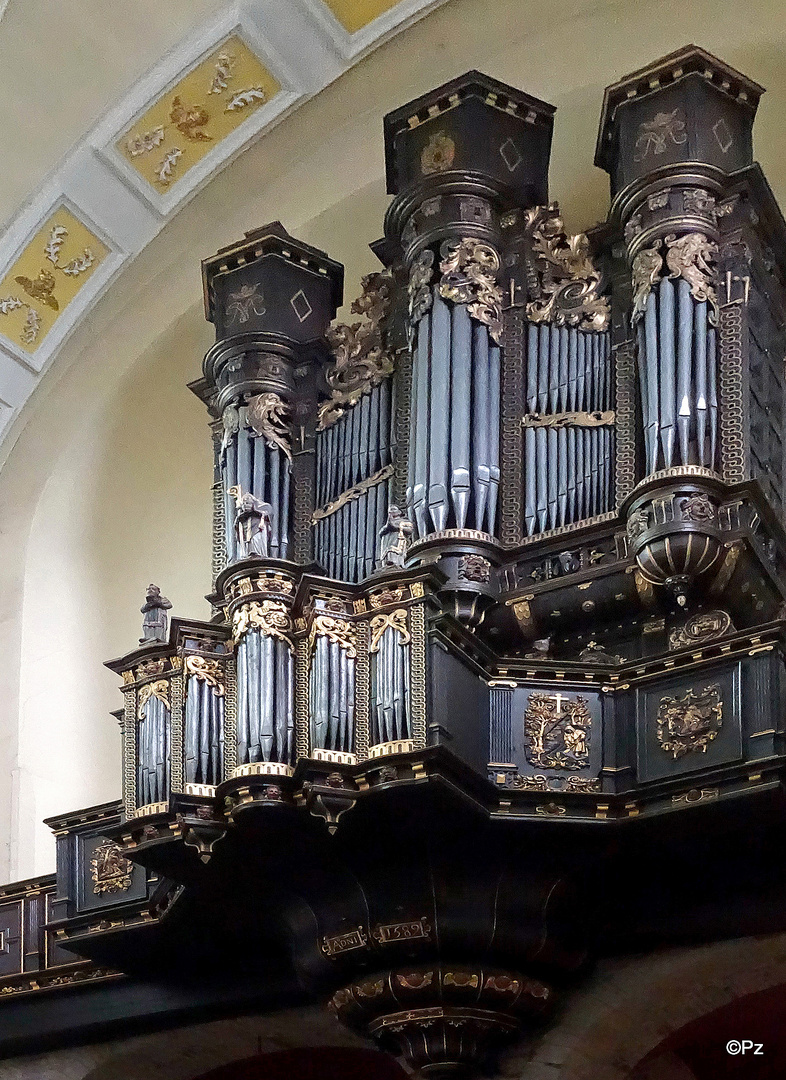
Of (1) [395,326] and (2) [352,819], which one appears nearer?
(2) [352,819]

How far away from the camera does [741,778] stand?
1013 cm

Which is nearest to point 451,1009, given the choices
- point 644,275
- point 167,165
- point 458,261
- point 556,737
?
point 556,737

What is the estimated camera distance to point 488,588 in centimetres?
1184

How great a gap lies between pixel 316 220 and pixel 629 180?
145 inches

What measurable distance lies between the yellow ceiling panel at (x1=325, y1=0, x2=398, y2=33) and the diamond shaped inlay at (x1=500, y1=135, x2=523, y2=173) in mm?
2098

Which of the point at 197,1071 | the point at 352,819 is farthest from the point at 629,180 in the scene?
the point at 197,1071

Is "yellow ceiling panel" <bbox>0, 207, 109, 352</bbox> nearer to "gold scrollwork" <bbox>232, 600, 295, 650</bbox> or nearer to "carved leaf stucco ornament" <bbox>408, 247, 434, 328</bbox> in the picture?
"carved leaf stucco ornament" <bbox>408, 247, 434, 328</bbox>

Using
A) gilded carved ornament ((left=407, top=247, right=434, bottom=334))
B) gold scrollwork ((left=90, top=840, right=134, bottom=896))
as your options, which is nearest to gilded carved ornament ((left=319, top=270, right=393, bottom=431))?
gilded carved ornament ((left=407, top=247, right=434, bottom=334))

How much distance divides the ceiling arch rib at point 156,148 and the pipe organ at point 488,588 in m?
1.78

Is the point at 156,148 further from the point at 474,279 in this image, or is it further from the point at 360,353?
the point at 474,279

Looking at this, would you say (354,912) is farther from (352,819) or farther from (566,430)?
(566,430)

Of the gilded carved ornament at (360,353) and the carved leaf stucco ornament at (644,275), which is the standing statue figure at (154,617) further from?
the carved leaf stucco ornament at (644,275)

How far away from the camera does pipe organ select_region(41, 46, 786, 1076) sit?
10.5 metres

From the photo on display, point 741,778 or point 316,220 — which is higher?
point 316,220
